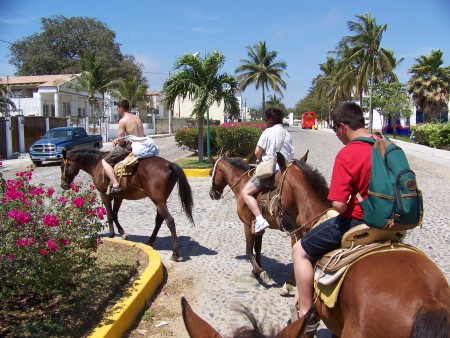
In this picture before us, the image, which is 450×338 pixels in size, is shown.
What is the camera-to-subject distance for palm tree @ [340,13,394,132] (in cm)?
4509

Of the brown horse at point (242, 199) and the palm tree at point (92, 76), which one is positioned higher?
the palm tree at point (92, 76)

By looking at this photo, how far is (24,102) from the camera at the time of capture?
39.0 metres

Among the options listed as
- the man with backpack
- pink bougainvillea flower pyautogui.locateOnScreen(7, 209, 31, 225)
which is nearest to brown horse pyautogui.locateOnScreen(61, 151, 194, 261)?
pink bougainvillea flower pyautogui.locateOnScreen(7, 209, 31, 225)

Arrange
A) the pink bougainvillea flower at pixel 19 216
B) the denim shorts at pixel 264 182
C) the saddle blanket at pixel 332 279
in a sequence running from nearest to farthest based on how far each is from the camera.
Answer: the saddle blanket at pixel 332 279 < the pink bougainvillea flower at pixel 19 216 < the denim shorts at pixel 264 182

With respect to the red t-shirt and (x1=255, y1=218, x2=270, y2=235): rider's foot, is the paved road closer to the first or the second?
(x1=255, y1=218, x2=270, y2=235): rider's foot

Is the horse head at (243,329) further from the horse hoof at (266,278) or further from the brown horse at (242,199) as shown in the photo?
the horse hoof at (266,278)

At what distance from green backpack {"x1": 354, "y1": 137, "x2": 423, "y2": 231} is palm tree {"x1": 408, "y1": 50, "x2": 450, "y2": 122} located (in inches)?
1820

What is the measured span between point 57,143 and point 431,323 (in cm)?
2169

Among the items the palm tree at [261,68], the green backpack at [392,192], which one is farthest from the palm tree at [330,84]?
the green backpack at [392,192]

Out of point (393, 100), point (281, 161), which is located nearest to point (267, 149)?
point (281, 161)

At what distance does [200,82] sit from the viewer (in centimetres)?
1766

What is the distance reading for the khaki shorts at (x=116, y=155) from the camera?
23.7 feet

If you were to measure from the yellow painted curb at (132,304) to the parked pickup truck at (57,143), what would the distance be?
50.9ft

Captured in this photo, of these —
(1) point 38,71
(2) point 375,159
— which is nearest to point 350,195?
(2) point 375,159
